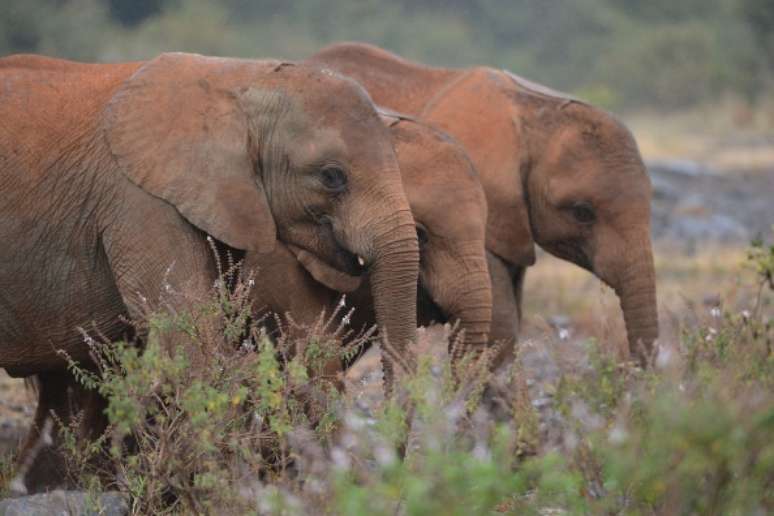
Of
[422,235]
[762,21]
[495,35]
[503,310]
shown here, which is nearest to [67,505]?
[422,235]

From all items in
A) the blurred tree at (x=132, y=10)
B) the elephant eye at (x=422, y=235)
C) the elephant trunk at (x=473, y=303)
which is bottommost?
the blurred tree at (x=132, y=10)

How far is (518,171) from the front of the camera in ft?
28.8

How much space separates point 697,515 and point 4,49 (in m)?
20.8

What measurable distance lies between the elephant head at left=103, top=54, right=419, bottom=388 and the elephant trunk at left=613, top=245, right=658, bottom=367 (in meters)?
2.17

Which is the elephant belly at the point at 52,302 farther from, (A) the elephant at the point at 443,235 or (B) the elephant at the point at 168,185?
(A) the elephant at the point at 443,235

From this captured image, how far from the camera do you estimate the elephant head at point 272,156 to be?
21.4ft

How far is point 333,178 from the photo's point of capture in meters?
6.66

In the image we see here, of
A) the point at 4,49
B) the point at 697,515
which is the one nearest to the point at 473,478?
the point at 697,515

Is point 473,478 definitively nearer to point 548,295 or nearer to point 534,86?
point 534,86

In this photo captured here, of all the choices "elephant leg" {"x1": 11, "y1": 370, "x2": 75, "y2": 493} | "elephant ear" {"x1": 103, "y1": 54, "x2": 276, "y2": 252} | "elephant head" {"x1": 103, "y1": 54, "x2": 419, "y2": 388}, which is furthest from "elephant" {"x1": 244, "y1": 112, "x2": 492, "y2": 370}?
"elephant leg" {"x1": 11, "y1": 370, "x2": 75, "y2": 493}

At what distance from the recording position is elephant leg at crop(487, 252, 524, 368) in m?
8.52

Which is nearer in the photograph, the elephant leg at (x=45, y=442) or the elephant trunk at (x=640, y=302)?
the elephant leg at (x=45, y=442)

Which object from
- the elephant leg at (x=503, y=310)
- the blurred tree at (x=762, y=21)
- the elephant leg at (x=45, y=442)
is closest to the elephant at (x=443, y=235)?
the elephant leg at (x=503, y=310)

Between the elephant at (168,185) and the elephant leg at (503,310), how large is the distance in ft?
5.85
